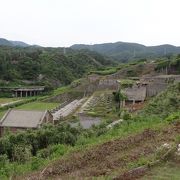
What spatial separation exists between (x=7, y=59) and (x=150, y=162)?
279ft

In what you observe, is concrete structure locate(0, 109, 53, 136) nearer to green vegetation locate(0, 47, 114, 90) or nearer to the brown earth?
the brown earth

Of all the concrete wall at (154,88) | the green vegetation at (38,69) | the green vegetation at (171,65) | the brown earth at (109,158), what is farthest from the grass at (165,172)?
the green vegetation at (38,69)

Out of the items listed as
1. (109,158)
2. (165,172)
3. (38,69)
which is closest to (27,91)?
(38,69)

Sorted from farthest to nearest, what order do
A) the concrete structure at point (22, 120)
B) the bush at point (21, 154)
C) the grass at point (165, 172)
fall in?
the concrete structure at point (22, 120), the bush at point (21, 154), the grass at point (165, 172)

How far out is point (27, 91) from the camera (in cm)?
7906

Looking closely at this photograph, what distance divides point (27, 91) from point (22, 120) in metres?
47.8

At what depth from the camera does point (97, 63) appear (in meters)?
112

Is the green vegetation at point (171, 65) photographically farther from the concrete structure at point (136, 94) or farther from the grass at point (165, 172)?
the grass at point (165, 172)

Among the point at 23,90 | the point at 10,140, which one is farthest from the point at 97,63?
the point at 10,140

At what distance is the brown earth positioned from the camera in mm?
9805

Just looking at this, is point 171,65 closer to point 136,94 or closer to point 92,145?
point 136,94

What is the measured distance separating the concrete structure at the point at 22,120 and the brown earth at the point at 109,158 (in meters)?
18.7

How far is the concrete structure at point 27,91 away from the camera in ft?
257

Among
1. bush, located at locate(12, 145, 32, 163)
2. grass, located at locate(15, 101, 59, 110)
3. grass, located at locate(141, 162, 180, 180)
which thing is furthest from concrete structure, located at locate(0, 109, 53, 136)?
grass, located at locate(141, 162, 180, 180)
